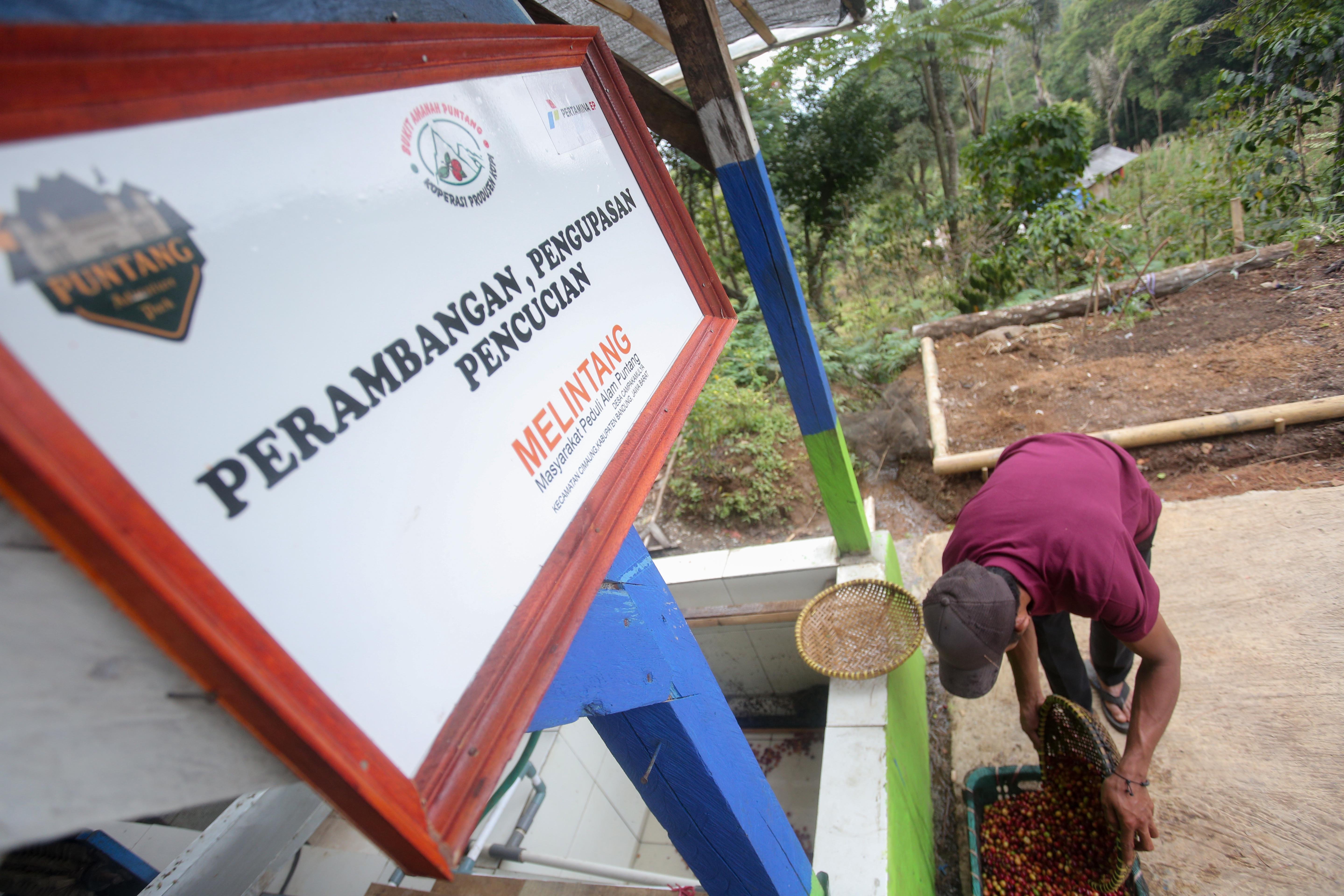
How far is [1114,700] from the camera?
3016mm

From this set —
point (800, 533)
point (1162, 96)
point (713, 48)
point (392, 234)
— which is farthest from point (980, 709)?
point (1162, 96)

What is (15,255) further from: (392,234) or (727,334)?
(727,334)

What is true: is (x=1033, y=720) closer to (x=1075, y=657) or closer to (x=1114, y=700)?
(x=1075, y=657)

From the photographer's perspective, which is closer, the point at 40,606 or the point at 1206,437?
the point at 40,606

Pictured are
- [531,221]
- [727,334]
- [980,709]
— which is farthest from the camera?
[980,709]

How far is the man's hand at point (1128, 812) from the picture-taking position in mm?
2061

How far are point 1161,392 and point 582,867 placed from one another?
5.05 meters

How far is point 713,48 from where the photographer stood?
196 centimetres

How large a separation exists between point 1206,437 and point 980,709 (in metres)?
2.54

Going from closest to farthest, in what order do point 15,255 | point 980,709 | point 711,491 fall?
point 15,255, point 980,709, point 711,491

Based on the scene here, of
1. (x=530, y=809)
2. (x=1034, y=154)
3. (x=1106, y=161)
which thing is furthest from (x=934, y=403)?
(x=1106, y=161)

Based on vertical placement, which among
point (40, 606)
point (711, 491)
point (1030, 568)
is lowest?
point (711, 491)

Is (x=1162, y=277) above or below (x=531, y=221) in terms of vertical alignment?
below

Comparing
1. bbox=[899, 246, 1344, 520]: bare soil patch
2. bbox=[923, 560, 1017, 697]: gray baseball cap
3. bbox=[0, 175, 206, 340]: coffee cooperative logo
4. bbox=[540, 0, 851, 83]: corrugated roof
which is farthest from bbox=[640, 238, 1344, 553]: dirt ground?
bbox=[0, 175, 206, 340]: coffee cooperative logo
